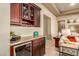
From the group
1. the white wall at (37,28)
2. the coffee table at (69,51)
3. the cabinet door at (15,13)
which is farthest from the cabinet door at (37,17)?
the coffee table at (69,51)

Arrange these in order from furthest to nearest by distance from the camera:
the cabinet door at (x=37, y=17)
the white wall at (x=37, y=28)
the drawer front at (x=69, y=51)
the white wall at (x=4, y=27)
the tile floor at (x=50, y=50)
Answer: the cabinet door at (x=37, y=17)
the tile floor at (x=50, y=50)
the drawer front at (x=69, y=51)
the white wall at (x=37, y=28)
the white wall at (x=4, y=27)

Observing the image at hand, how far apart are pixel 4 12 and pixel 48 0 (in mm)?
428

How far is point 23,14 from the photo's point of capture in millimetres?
2250

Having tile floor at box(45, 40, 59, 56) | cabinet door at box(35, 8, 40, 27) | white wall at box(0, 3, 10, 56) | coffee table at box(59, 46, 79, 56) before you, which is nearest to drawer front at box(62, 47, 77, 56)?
coffee table at box(59, 46, 79, 56)

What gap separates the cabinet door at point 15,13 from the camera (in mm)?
1847

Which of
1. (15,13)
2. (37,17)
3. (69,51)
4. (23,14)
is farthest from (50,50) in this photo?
(15,13)

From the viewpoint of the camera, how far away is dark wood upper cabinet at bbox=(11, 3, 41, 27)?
192 centimetres

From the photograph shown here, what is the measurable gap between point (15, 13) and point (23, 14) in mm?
322

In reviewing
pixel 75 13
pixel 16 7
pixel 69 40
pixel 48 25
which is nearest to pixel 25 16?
pixel 16 7

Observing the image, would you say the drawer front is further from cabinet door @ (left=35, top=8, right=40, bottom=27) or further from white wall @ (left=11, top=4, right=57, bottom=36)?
cabinet door @ (left=35, top=8, right=40, bottom=27)

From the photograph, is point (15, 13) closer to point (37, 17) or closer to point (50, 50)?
point (37, 17)

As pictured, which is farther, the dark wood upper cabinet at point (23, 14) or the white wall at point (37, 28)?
the white wall at point (37, 28)

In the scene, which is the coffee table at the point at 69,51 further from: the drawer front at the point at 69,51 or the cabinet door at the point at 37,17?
the cabinet door at the point at 37,17

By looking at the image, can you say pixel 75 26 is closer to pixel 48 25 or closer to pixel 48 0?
pixel 48 25
